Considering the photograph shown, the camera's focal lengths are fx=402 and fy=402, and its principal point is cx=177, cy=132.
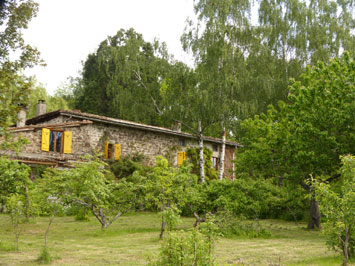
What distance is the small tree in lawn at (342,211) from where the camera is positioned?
809 centimetres

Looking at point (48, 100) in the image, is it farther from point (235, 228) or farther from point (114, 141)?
point (235, 228)

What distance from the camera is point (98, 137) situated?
24609mm

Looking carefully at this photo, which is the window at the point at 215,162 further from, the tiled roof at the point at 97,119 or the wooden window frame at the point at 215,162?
the tiled roof at the point at 97,119

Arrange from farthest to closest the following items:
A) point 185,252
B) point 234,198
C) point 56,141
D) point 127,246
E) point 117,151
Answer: point 117,151, point 56,141, point 234,198, point 127,246, point 185,252

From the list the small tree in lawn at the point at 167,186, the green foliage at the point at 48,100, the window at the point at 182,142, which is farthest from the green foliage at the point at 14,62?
the green foliage at the point at 48,100

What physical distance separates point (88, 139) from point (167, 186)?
490 inches

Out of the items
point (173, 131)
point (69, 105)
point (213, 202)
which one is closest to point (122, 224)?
point (213, 202)

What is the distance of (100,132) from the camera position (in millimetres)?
24703

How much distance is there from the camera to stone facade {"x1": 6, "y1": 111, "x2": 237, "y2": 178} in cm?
2195

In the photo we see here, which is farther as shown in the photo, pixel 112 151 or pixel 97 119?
pixel 112 151

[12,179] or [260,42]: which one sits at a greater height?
[260,42]

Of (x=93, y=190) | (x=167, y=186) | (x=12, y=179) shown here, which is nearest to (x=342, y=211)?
(x=167, y=186)

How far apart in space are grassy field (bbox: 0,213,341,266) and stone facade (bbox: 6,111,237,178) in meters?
6.76

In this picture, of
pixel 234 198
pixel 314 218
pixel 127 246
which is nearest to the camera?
pixel 127 246
